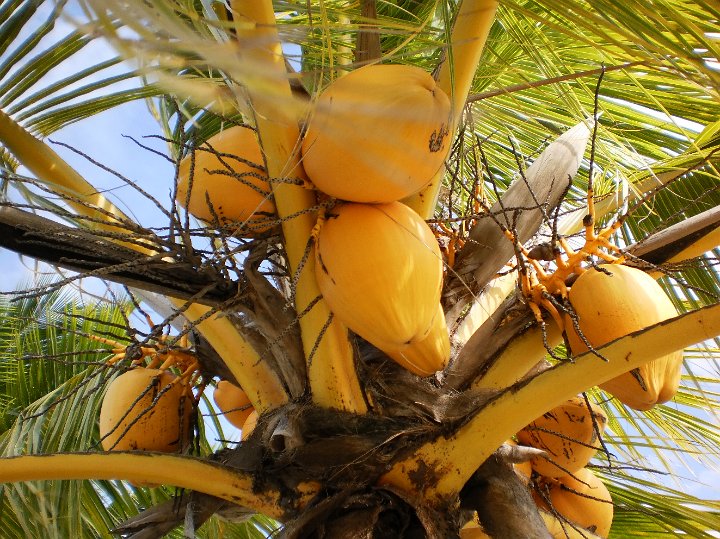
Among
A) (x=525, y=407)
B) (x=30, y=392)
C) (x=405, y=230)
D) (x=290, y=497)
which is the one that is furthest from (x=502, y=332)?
(x=30, y=392)

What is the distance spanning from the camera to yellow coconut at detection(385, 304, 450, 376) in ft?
4.36

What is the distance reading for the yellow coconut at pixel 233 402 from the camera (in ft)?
6.23

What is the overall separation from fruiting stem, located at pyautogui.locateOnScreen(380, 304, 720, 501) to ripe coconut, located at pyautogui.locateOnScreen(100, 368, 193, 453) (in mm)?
572

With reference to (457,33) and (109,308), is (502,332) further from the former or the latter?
(109,308)

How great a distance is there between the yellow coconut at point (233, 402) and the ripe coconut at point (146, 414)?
0.61 feet

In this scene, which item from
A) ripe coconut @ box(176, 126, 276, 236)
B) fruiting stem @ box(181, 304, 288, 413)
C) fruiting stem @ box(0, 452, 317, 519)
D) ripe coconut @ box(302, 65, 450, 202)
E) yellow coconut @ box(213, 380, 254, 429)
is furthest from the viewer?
yellow coconut @ box(213, 380, 254, 429)

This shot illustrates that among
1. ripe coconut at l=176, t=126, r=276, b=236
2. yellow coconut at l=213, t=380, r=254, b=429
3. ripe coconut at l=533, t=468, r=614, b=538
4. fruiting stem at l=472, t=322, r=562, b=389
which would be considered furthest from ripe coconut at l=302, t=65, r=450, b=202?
ripe coconut at l=533, t=468, r=614, b=538

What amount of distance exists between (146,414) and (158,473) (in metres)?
0.33

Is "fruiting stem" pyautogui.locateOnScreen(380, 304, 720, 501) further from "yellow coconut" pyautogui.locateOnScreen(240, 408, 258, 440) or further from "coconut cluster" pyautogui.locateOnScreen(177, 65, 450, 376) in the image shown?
"yellow coconut" pyautogui.locateOnScreen(240, 408, 258, 440)

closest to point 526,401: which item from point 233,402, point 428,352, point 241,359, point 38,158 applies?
point 428,352

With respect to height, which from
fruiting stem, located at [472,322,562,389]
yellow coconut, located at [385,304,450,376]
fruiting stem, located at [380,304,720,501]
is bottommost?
fruiting stem, located at [380,304,720,501]

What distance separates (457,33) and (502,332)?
0.62m

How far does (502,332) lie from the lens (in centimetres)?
157

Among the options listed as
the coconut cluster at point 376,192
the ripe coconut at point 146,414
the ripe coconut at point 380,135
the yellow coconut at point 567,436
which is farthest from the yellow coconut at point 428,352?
the ripe coconut at point 146,414
